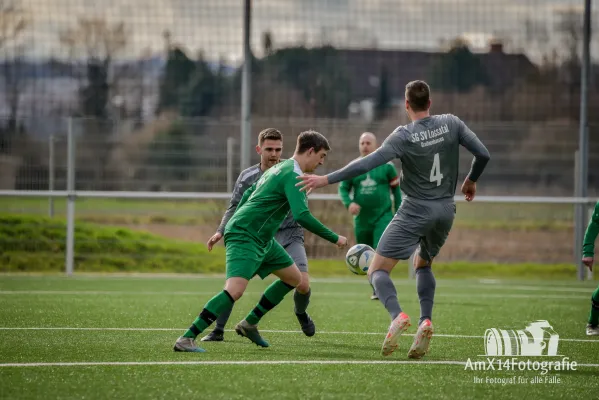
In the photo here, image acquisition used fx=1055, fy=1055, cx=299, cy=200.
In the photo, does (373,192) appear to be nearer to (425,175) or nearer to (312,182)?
(425,175)

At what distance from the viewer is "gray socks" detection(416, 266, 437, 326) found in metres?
7.63

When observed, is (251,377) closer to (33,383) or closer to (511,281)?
(33,383)

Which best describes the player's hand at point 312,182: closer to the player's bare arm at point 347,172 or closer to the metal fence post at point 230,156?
the player's bare arm at point 347,172

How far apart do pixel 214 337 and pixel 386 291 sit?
1568mm

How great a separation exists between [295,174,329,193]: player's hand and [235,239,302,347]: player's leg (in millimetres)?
760

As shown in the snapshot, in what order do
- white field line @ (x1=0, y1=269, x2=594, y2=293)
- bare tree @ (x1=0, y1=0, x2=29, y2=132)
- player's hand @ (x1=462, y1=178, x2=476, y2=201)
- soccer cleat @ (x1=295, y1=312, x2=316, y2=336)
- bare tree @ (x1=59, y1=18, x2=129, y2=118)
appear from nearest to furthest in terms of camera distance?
player's hand @ (x1=462, y1=178, x2=476, y2=201), soccer cleat @ (x1=295, y1=312, x2=316, y2=336), white field line @ (x1=0, y1=269, x2=594, y2=293), bare tree @ (x1=0, y1=0, x2=29, y2=132), bare tree @ (x1=59, y1=18, x2=129, y2=118)

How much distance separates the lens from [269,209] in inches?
296

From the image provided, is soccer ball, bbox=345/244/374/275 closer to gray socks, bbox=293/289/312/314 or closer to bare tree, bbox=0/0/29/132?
gray socks, bbox=293/289/312/314

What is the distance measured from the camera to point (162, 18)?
61.0ft

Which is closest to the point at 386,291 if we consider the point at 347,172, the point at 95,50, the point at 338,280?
the point at 347,172

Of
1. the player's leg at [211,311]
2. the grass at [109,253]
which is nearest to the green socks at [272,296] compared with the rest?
the player's leg at [211,311]

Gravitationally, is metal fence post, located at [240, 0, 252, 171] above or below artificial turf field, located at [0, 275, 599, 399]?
above

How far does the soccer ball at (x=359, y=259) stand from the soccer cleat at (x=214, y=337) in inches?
46.3

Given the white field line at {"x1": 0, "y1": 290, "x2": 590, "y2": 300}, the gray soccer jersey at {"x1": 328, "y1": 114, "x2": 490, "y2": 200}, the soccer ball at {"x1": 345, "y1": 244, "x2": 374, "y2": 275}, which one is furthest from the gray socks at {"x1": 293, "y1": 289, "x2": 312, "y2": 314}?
the white field line at {"x1": 0, "y1": 290, "x2": 590, "y2": 300}
